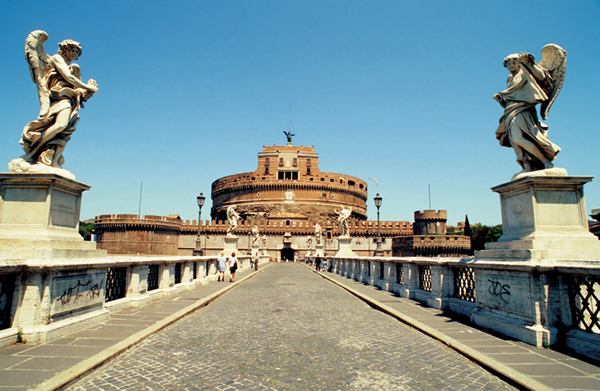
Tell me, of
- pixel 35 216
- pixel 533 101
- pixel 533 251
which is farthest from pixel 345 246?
pixel 35 216

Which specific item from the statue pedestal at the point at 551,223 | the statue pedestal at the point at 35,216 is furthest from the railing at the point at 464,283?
the statue pedestal at the point at 35,216

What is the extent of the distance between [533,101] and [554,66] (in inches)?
26.8

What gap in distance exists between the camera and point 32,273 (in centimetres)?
467

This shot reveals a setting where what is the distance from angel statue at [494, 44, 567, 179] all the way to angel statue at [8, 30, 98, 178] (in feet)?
22.7

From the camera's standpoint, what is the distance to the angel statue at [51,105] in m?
5.79

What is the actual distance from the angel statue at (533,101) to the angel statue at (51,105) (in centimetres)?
691

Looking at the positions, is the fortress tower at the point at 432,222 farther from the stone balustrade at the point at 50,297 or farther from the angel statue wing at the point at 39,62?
A: the angel statue wing at the point at 39,62

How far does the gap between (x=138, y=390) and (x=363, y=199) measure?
281 feet

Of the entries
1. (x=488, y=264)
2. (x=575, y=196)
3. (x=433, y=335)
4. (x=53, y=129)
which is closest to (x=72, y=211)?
(x=53, y=129)

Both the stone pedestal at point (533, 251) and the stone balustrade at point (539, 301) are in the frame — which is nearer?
the stone balustrade at point (539, 301)

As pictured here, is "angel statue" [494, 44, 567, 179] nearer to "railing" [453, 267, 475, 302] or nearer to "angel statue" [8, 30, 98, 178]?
"railing" [453, 267, 475, 302]

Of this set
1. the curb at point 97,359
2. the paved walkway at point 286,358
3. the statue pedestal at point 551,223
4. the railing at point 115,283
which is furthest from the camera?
the railing at point 115,283

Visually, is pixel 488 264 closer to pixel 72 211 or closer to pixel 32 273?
pixel 32 273

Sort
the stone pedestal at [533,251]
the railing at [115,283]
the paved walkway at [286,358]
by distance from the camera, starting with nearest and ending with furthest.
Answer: the paved walkway at [286,358] → the stone pedestal at [533,251] → the railing at [115,283]
